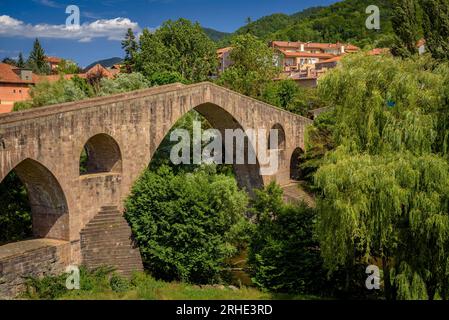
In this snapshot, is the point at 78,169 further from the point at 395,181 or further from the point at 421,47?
the point at 421,47

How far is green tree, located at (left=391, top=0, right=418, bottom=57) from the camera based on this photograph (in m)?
35.2

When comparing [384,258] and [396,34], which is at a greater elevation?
[396,34]

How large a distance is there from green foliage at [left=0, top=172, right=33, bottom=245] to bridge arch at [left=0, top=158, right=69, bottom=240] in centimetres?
160

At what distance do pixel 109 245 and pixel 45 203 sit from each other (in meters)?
2.99

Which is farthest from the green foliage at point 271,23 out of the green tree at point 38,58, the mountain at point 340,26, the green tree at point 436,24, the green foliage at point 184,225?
the green foliage at point 184,225

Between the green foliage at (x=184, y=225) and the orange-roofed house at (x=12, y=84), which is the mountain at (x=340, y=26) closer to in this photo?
the orange-roofed house at (x=12, y=84)

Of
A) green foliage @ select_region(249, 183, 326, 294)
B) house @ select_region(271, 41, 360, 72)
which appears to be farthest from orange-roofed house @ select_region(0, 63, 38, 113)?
green foliage @ select_region(249, 183, 326, 294)

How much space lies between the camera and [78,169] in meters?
19.1

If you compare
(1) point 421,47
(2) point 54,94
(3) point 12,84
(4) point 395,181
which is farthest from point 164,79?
(4) point 395,181

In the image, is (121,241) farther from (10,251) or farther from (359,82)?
(359,82)

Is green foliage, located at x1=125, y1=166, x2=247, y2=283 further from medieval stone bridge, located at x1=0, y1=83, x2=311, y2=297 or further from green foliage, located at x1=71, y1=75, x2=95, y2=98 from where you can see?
green foliage, located at x1=71, y1=75, x2=95, y2=98
